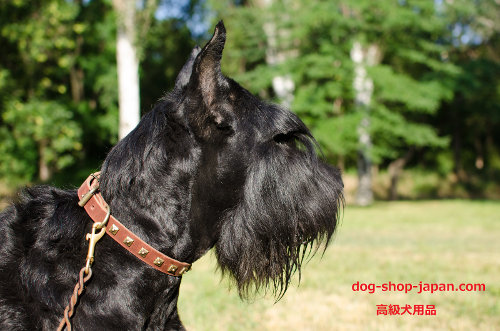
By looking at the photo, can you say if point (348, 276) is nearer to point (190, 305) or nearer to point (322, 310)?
point (322, 310)

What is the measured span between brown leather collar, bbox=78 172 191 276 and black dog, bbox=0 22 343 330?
38mm

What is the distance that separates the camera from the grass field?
4211 mm

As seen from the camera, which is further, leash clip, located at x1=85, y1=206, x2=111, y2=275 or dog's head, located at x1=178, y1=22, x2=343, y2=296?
dog's head, located at x1=178, y1=22, x2=343, y2=296

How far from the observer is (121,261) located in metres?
2.01

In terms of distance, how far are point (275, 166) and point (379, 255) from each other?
6424mm

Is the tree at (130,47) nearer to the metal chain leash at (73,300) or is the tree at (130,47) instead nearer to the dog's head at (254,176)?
the dog's head at (254,176)

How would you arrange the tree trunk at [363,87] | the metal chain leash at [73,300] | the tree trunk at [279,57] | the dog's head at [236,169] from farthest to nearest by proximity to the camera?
the tree trunk at [279,57] → the tree trunk at [363,87] → the dog's head at [236,169] → the metal chain leash at [73,300]

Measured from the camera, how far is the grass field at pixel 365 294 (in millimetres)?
4211

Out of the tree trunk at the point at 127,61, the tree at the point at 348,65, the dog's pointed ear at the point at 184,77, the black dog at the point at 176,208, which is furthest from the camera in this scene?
the tree at the point at 348,65

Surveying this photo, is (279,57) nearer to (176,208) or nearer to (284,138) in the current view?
(284,138)

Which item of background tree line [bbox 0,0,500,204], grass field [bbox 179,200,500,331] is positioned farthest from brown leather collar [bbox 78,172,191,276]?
background tree line [bbox 0,0,500,204]

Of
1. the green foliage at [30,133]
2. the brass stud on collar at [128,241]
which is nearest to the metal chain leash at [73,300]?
the brass stud on collar at [128,241]

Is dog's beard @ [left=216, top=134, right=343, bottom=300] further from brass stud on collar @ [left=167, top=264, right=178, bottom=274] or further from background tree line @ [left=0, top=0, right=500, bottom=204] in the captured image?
background tree line @ [left=0, top=0, right=500, bottom=204]

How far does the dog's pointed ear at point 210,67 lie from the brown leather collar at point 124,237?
0.65 meters
